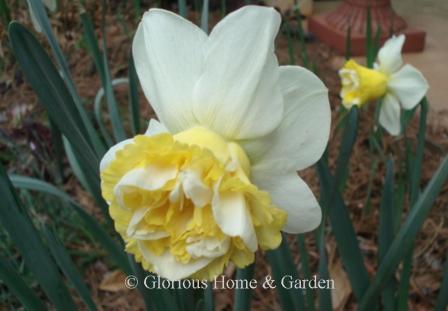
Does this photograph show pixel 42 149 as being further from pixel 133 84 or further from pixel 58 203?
pixel 133 84

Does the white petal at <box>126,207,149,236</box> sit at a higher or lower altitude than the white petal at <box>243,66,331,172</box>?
lower

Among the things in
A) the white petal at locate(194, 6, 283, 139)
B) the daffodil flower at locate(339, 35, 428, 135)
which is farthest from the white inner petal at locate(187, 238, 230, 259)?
the daffodil flower at locate(339, 35, 428, 135)

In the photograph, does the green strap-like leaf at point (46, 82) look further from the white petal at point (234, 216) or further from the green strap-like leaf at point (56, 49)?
the white petal at point (234, 216)

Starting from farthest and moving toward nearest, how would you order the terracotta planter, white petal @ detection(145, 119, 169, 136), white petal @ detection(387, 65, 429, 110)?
the terracotta planter
white petal @ detection(387, 65, 429, 110)
white petal @ detection(145, 119, 169, 136)

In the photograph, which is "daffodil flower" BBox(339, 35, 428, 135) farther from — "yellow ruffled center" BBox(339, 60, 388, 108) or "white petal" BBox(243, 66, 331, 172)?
"white petal" BBox(243, 66, 331, 172)

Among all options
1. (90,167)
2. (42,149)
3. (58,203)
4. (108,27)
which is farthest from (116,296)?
(108,27)

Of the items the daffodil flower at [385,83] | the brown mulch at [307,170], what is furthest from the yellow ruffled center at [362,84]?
the brown mulch at [307,170]

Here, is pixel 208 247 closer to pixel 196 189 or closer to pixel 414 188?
pixel 196 189
